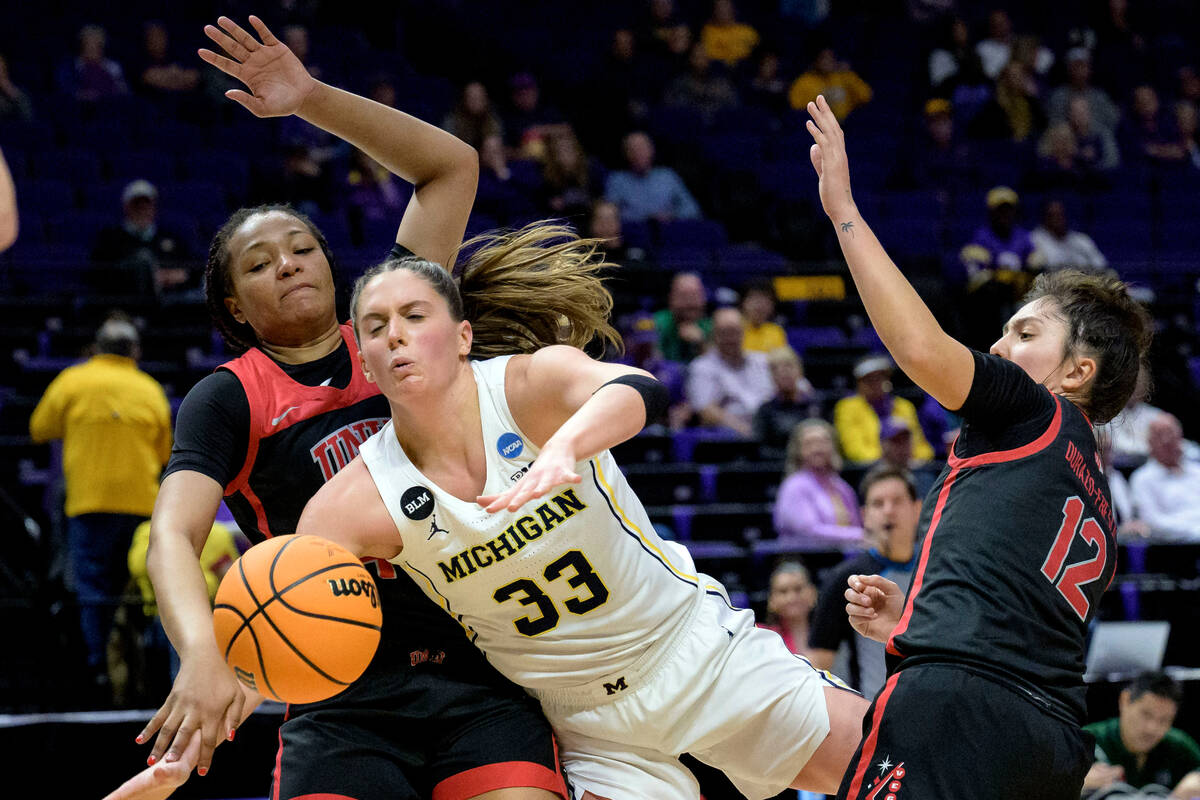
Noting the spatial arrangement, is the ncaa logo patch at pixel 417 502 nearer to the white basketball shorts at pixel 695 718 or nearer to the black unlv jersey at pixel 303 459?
the black unlv jersey at pixel 303 459

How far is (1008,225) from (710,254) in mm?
2381

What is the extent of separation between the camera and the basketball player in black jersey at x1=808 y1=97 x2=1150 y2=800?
8.87ft

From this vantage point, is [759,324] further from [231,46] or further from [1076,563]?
[1076,563]

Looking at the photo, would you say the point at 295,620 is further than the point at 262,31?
No

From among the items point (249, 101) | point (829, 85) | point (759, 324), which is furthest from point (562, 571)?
point (829, 85)

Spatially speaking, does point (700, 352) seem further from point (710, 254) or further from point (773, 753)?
point (773, 753)

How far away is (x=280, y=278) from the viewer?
3475mm

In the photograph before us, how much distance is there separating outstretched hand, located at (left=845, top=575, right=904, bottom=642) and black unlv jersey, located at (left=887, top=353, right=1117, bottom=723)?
0.95ft

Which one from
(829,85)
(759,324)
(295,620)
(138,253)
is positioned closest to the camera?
(295,620)

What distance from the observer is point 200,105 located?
11.0 meters

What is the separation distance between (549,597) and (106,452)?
15.5 ft

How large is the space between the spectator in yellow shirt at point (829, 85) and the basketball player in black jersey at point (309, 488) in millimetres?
9701

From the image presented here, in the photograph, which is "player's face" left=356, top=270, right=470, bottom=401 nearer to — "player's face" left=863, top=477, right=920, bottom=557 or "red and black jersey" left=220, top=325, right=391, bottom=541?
"red and black jersey" left=220, top=325, right=391, bottom=541

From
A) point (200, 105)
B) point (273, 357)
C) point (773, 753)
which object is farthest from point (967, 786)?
point (200, 105)
